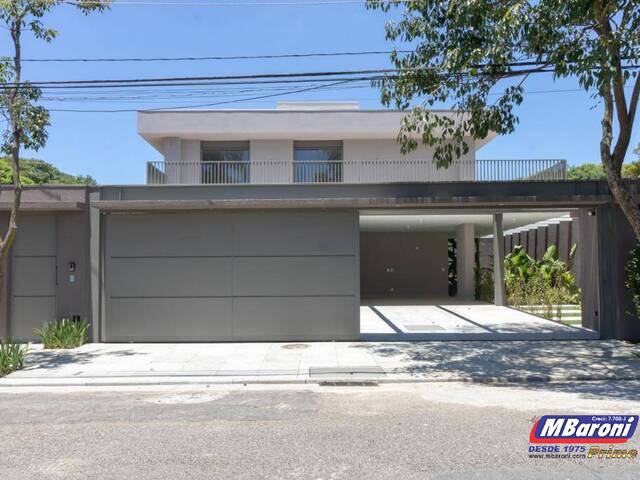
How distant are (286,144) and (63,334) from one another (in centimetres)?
1152

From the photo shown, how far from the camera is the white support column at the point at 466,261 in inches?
899

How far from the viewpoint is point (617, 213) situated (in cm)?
1186

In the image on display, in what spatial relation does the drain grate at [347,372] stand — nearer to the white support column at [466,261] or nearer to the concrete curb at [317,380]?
the concrete curb at [317,380]

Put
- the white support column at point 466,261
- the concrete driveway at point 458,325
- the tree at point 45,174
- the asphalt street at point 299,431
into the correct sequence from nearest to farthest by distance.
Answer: the asphalt street at point 299,431
the concrete driveway at point 458,325
the white support column at point 466,261
the tree at point 45,174

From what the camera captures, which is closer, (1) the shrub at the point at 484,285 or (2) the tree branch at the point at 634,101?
(2) the tree branch at the point at 634,101

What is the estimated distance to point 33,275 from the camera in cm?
1226

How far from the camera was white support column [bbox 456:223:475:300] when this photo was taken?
22844 millimetres

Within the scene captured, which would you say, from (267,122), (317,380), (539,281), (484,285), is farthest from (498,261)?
(317,380)

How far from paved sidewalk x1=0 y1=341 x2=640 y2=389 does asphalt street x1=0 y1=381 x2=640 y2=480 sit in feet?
1.58

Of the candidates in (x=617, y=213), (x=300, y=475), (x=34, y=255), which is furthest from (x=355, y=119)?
(x=300, y=475)

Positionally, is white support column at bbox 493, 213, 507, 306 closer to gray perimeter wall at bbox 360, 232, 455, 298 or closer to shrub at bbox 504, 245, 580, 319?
shrub at bbox 504, 245, 580, 319

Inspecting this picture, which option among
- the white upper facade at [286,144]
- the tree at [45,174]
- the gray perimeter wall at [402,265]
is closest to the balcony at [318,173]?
the white upper facade at [286,144]

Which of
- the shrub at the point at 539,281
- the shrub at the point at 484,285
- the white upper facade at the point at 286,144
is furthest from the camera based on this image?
the shrub at the point at 484,285

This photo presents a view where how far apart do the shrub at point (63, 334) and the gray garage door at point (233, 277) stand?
0.63 meters
